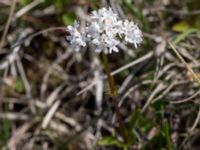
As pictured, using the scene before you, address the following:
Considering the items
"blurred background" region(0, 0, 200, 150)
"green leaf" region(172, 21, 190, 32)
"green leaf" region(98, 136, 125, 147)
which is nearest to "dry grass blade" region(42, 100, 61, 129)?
"blurred background" region(0, 0, 200, 150)

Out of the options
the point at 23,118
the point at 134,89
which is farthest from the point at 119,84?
the point at 23,118

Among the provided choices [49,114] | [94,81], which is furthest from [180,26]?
[49,114]

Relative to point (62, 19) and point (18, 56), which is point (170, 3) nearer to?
point (62, 19)

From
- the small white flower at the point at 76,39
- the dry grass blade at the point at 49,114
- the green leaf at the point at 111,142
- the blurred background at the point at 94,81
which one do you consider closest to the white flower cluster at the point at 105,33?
the small white flower at the point at 76,39

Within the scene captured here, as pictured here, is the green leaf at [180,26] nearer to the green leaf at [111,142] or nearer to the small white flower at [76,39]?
the green leaf at [111,142]

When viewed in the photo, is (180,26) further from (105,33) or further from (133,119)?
(105,33)

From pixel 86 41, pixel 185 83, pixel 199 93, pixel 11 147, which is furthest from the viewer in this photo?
pixel 11 147
